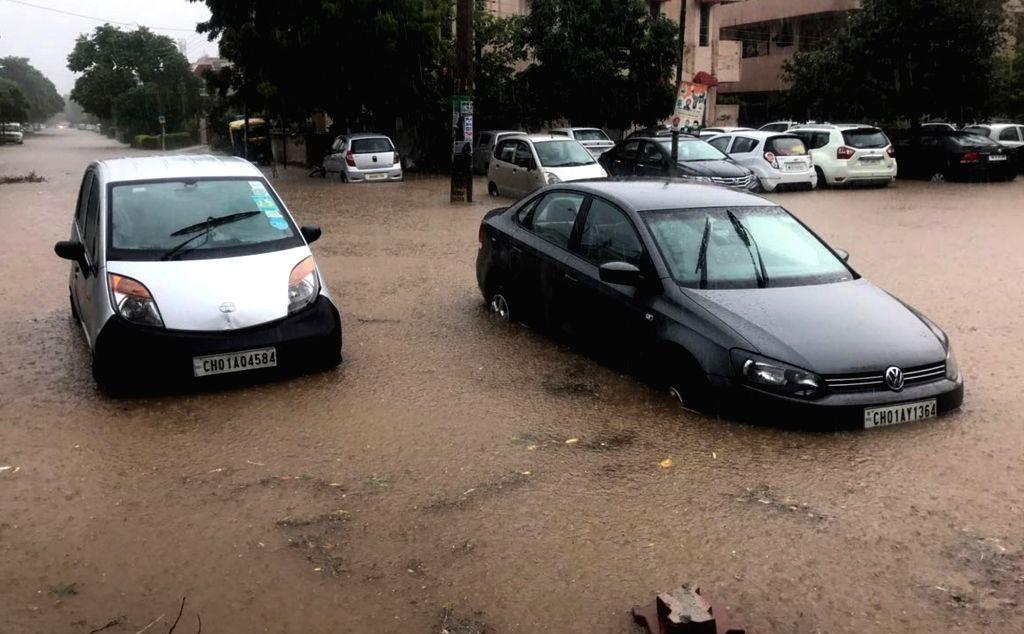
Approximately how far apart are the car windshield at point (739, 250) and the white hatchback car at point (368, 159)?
2094cm

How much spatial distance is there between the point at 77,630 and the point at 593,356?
412 centimetres

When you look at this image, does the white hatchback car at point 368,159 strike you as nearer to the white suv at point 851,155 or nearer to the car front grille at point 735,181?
the car front grille at point 735,181

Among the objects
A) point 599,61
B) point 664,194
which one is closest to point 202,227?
point 664,194

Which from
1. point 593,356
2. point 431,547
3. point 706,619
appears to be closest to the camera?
point 706,619

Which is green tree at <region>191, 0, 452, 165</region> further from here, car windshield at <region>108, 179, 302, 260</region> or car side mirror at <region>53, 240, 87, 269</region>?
car side mirror at <region>53, 240, 87, 269</region>

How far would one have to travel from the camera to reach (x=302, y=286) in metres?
6.80

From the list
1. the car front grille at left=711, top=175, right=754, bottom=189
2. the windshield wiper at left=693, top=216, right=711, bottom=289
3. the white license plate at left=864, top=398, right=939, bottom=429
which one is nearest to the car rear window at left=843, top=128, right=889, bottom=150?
the car front grille at left=711, top=175, right=754, bottom=189

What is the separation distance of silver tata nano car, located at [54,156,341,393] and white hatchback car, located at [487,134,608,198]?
11.5 m

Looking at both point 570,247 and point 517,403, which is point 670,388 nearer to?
point 517,403

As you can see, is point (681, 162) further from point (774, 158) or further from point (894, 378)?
point (894, 378)

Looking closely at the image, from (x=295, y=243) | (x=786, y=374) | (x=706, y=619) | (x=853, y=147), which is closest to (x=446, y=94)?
(x=853, y=147)

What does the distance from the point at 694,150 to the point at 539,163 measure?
3850mm

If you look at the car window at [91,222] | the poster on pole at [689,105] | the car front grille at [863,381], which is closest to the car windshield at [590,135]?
the poster on pole at [689,105]

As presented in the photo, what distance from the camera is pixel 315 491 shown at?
15.8 ft
